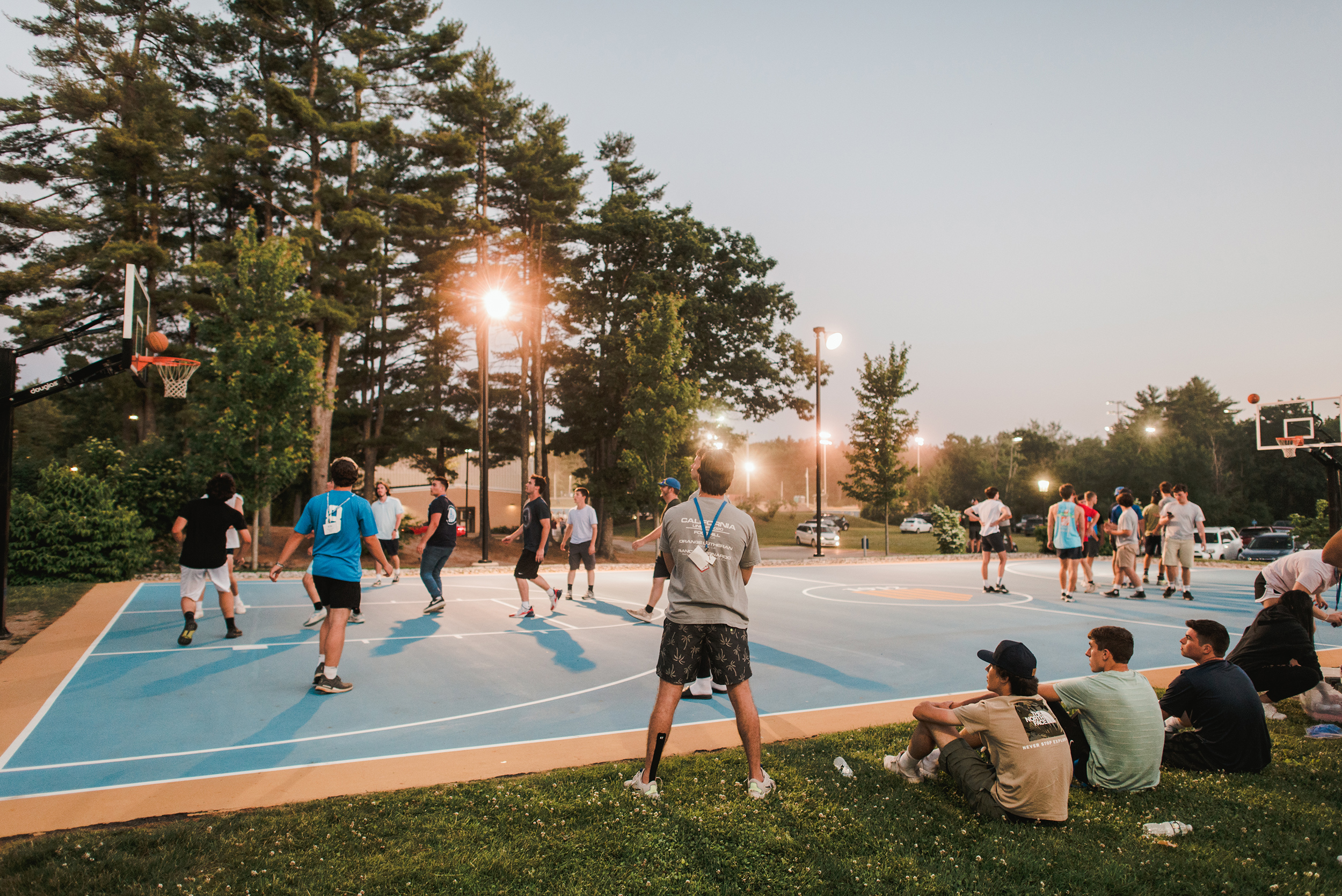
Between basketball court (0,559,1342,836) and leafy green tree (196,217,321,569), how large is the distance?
15.5 ft

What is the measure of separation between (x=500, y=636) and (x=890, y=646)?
4.58m

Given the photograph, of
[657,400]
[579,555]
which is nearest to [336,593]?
[579,555]

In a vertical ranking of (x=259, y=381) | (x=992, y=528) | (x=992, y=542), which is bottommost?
(x=992, y=542)

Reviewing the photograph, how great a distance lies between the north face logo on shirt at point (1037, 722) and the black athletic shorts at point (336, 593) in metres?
5.00

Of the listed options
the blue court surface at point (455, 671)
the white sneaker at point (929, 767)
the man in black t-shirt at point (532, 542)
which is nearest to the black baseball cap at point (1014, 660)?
the white sneaker at point (929, 767)

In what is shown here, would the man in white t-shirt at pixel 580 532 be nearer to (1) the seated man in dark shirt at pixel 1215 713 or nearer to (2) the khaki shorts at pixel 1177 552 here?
(1) the seated man in dark shirt at pixel 1215 713

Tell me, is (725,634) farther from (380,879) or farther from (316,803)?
(316,803)

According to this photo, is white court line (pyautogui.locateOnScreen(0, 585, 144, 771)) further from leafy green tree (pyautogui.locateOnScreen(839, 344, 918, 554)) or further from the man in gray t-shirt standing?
leafy green tree (pyautogui.locateOnScreen(839, 344, 918, 554))

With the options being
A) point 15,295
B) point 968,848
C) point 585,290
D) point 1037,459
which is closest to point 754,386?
point 585,290

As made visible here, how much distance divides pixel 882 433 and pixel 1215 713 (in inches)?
1002

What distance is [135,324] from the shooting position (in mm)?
10922

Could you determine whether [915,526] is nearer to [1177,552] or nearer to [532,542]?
[1177,552]

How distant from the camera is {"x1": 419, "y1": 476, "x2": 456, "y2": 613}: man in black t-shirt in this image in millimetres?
10383

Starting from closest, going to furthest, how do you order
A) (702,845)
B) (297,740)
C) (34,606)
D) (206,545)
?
(702,845) < (297,740) < (206,545) < (34,606)
